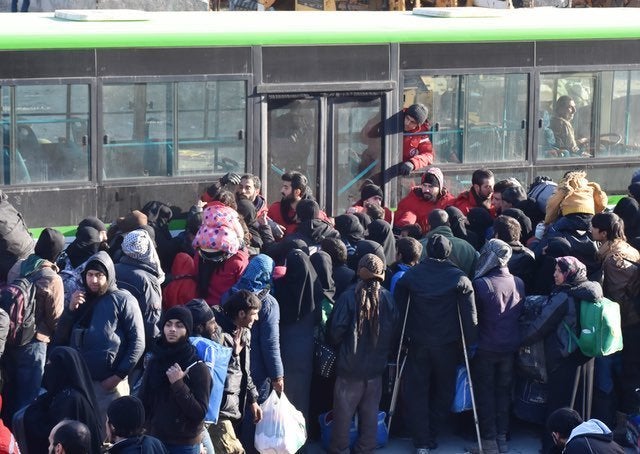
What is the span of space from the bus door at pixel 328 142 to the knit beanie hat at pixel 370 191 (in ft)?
2.31

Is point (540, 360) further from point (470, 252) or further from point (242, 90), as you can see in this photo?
point (242, 90)

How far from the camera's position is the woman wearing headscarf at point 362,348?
9.55 m

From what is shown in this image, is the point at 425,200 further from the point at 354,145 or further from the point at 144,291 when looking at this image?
the point at 144,291

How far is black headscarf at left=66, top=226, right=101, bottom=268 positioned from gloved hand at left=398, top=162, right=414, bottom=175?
361cm

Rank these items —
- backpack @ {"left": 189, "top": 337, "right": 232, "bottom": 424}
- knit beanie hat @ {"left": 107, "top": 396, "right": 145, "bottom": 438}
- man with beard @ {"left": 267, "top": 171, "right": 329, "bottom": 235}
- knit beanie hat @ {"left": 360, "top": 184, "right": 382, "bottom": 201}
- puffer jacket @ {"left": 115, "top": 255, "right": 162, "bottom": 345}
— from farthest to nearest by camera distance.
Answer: knit beanie hat @ {"left": 360, "top": 184, "right": 382, "bottom": 201} → man with beard @ {"left": 267, "top": 171, "right": 329, "bottom": 235} → puffer jacket @ {"left": 115, "top": 255, "right": 162, "bottom": 345} → backpack @ {"left": 189, "top": 337, "right": 232, "bottom": 424} → knit beanie hat @ {"left": 107, "top": 396, "right": 145, "bottom": 438}

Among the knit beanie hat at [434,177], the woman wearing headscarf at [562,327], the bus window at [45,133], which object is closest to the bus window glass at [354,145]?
the knit beanie hat at [434,177]

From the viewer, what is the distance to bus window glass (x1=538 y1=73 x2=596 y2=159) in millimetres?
13375

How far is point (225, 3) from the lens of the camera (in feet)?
68.0

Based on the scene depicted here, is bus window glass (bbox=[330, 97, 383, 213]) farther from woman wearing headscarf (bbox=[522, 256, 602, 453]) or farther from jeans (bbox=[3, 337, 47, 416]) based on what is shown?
jeans (bbox=[3, 337, 47, 416])

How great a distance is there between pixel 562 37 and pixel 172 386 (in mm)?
6816

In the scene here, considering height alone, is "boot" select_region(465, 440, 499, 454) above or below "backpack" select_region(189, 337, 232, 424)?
below

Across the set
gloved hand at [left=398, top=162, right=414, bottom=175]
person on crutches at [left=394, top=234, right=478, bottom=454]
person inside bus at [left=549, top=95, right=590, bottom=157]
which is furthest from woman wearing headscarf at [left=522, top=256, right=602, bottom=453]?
person inside bus at [left=549, top=95, right=590, bottom=157]

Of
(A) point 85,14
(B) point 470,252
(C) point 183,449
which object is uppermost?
(A) point 85,14

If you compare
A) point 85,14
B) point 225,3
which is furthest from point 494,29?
point 225,3
